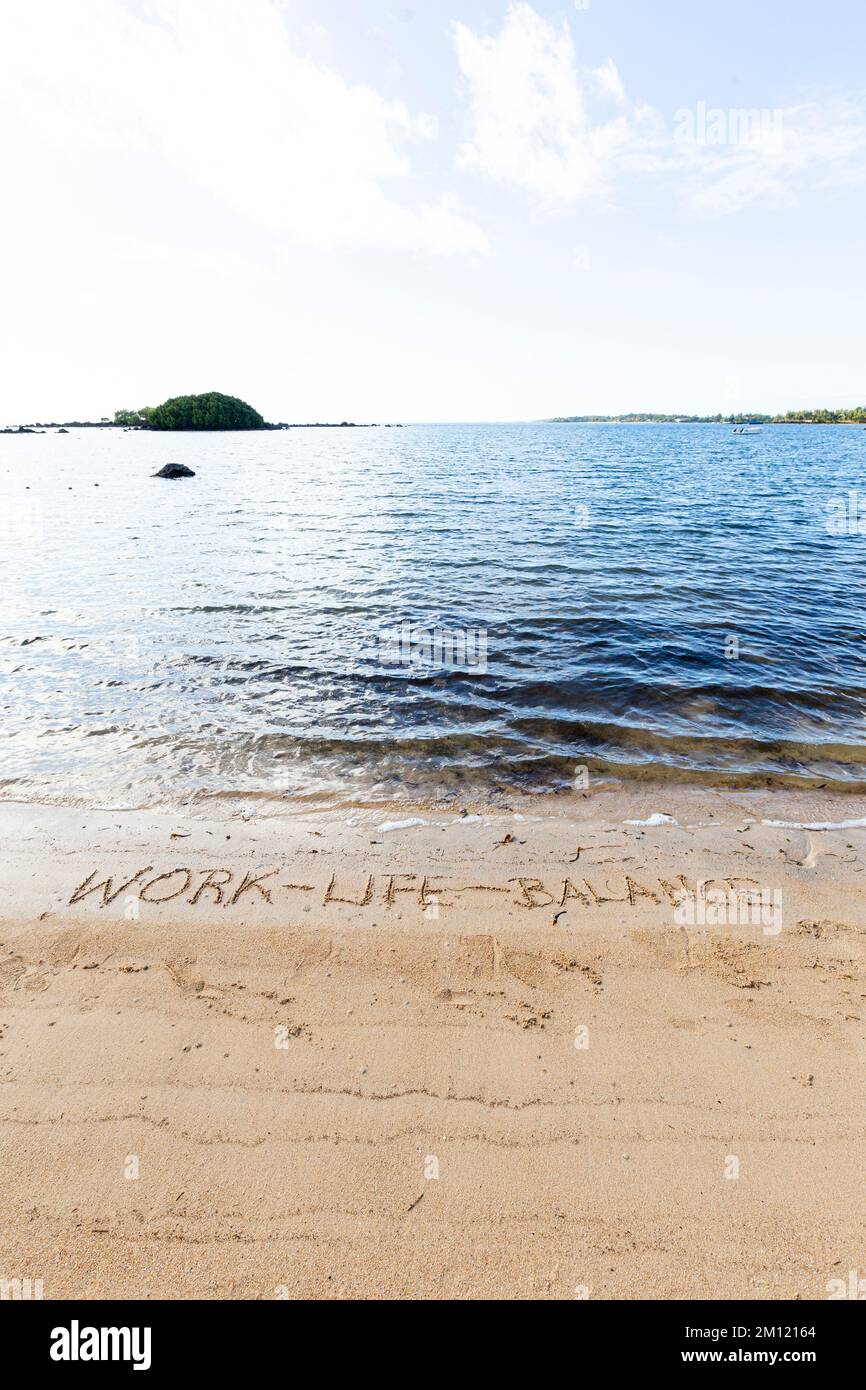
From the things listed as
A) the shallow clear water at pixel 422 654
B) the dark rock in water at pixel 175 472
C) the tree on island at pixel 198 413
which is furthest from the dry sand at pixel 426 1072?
the tree on island at pixel 198 413

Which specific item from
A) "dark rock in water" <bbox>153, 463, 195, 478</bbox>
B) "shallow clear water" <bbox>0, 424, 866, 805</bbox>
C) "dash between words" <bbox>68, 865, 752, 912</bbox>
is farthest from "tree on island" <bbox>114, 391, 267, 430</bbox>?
"dash between words" <bbox>68, 865, 752, 912</bbox>

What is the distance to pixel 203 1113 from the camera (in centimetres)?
406

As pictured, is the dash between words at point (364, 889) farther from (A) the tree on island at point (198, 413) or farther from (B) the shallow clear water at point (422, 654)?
(A) the tree on island at point (198, 413)

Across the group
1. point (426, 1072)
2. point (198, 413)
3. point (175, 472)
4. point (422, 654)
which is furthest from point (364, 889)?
point (198, 413)

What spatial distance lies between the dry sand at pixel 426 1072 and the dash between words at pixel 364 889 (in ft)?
0.12

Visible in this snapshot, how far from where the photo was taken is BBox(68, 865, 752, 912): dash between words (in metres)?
6.29

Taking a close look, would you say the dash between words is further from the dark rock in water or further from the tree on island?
the tree on island

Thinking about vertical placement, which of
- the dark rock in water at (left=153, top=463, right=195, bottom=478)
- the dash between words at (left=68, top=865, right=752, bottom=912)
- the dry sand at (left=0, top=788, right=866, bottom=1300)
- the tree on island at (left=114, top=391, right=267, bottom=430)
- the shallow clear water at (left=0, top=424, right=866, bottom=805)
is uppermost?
the tree on island at (left=114, top=391, right=267, bottom=430)

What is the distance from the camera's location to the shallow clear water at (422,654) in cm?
940

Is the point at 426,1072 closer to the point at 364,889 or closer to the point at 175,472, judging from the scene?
the point at 364,889

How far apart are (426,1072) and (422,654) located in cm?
1006

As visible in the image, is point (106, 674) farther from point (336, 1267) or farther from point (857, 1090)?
point (857, 1090)

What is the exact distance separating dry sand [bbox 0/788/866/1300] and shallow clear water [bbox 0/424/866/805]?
2.40m
